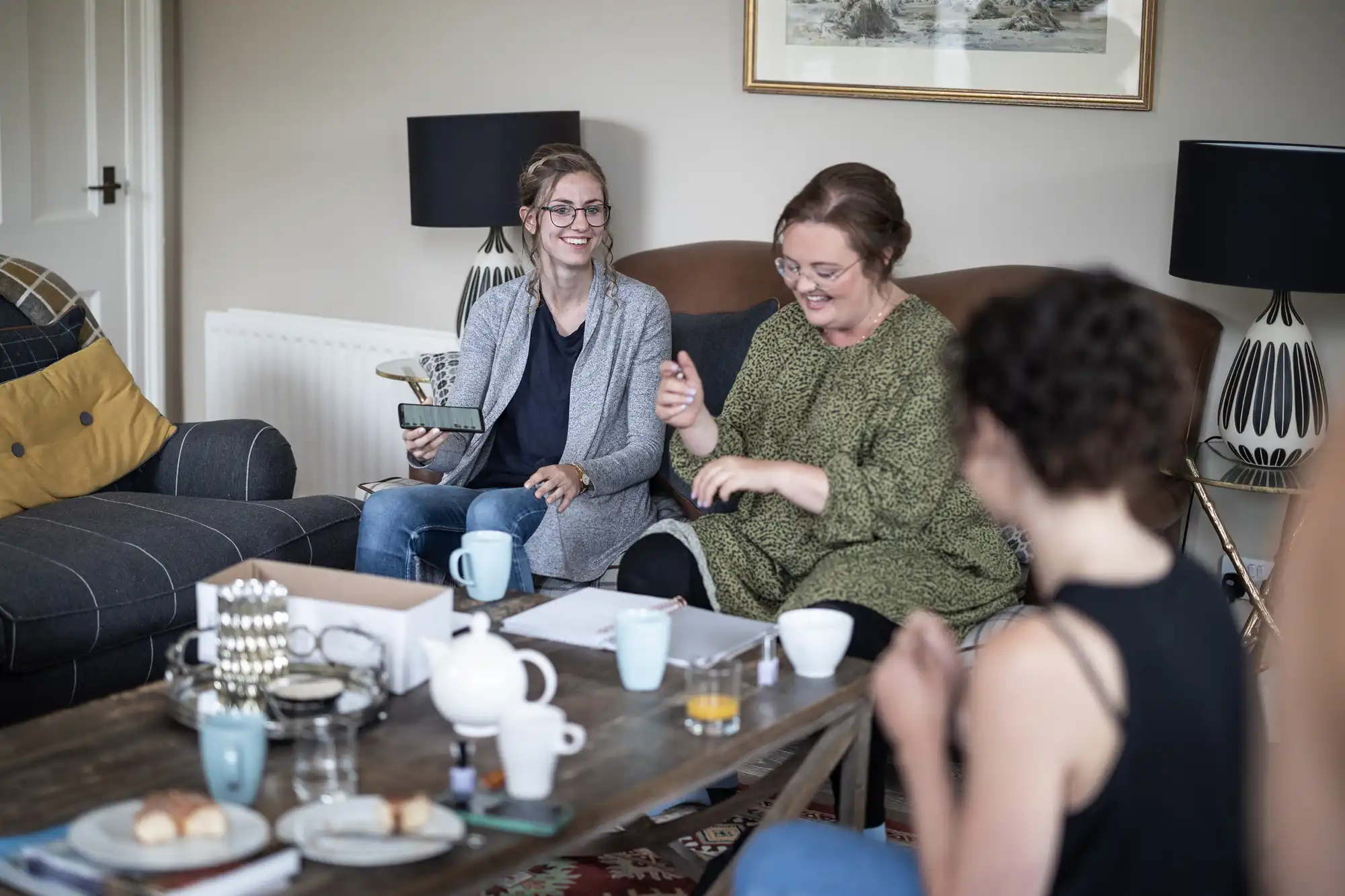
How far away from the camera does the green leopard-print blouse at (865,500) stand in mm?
2291

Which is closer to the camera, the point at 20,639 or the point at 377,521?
the point at 20,639

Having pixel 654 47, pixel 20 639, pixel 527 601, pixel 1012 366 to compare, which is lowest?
pixel 20 639

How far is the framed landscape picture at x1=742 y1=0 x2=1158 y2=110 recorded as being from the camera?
306cm

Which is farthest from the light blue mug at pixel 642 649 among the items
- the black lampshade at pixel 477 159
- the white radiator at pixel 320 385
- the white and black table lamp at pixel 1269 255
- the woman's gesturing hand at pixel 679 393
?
the white radiator at pixel 320 385

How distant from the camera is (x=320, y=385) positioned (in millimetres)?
4250

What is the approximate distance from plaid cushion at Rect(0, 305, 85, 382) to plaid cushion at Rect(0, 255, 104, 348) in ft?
0.08

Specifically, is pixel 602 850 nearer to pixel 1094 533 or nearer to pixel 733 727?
pixel 733 727

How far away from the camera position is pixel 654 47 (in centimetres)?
363

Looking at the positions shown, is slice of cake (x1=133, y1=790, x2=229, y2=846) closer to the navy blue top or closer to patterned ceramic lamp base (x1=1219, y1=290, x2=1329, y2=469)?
the navy blue top

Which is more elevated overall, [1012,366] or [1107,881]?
[1012,366]

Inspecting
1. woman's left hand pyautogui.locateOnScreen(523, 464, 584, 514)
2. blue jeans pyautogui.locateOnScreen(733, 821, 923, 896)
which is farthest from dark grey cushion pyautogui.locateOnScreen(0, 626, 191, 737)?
blue jeans pyautogui.locateOnScreen(733, 821, 923, 896)

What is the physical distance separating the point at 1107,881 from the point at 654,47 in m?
2.85

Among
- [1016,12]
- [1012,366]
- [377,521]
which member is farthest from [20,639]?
[1016,12]

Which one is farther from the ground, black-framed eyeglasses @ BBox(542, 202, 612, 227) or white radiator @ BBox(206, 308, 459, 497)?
black-framed eyeglasses @ BBox(542, 202, 612, 227)
